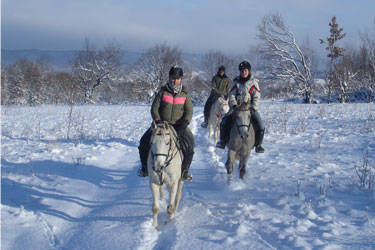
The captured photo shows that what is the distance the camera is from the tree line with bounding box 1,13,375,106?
103 ft

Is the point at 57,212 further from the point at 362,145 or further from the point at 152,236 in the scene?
the point at 362,145

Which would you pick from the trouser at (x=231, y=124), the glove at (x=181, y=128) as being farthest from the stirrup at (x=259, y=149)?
the glove at (x=181, y=128)

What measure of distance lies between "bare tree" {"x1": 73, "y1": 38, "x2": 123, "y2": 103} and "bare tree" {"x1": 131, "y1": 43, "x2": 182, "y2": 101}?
5261 millimetres

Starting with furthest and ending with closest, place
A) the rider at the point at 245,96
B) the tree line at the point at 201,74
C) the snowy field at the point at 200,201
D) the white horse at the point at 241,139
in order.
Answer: the tree line at the point at 201,74 → the rider at the point at 245,96 → the white horse at the point at 241,139 → the snowy field at the point at 200,201

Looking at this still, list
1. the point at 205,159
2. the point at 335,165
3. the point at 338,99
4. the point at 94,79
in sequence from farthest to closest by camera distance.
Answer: the point at 94,79
the point at 338,99
the point at 205,159
the point at 335,165

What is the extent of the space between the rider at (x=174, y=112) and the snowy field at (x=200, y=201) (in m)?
1.01

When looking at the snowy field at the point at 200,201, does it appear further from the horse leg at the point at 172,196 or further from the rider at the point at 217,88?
the rider at the point at 217,88

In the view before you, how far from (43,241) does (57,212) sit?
104 centimetres

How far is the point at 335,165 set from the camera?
283 inches

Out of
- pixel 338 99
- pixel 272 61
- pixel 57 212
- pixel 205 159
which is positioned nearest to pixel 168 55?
pixel 272 61

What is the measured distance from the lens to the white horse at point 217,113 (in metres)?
10.9

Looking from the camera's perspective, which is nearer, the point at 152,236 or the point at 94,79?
the point at 152,236

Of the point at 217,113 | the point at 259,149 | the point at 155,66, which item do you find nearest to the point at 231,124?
the point at 259,149

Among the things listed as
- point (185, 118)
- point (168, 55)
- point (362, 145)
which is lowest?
point (362, 145)
